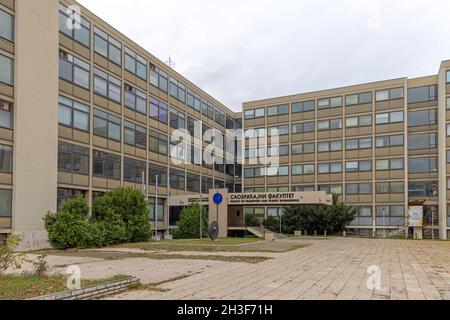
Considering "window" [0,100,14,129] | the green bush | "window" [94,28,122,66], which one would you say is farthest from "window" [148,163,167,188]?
"window" [0,100,14,129]

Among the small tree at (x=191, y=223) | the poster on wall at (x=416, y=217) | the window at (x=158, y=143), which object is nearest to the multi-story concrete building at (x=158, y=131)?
the window at (x=158, y=143)

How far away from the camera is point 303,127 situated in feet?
199

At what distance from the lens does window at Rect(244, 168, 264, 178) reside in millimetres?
63781

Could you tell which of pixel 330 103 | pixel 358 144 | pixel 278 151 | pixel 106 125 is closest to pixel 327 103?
pixel 330 103

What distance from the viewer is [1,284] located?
996 cm

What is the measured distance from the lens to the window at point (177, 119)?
4853 centimetres

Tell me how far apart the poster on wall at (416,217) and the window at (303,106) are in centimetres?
1946

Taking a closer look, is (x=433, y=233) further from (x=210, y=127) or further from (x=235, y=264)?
(x=235, y=264)

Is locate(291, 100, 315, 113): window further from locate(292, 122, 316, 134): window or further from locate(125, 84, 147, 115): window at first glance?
locate(125, 84, 147, 115): window

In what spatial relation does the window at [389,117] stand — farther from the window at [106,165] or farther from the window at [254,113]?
the window at [106,165]

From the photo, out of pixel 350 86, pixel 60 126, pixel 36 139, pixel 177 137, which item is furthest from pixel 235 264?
pixel 350 86

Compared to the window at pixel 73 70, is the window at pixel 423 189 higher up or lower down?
lower down

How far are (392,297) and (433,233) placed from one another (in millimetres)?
45455

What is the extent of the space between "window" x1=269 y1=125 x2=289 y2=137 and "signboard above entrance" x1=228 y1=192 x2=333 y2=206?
2434cm
